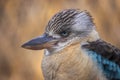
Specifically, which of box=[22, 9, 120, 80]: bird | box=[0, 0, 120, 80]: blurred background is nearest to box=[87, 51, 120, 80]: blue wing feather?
box=[22, 9, 120, 80]: bird

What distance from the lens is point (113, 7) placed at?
302 inches

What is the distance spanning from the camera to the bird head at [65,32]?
425 centimetres

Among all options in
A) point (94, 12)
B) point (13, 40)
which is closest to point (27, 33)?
point (13, 40)

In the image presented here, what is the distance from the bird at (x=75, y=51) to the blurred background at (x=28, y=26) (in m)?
3.06

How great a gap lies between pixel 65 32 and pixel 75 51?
0.15 meters

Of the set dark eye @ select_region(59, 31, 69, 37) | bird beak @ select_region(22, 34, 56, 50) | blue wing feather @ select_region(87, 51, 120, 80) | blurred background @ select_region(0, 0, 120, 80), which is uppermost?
blurred background @ select_region(0, 0, 120, 80)

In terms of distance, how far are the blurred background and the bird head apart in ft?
9.99

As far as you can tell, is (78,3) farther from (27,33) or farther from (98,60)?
(98,60)

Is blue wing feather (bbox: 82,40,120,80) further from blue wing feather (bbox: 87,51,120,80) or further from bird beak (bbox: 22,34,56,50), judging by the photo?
bird beak (bbox: 22,34,56,50)

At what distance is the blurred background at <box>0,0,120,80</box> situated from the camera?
743 centimetres

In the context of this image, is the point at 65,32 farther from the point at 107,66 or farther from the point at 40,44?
the point at 107,66

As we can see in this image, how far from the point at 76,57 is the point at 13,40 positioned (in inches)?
133

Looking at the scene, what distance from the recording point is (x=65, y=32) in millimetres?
4258

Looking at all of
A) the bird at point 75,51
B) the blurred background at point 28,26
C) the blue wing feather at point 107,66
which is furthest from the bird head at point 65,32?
the blurred background at point 28,26
